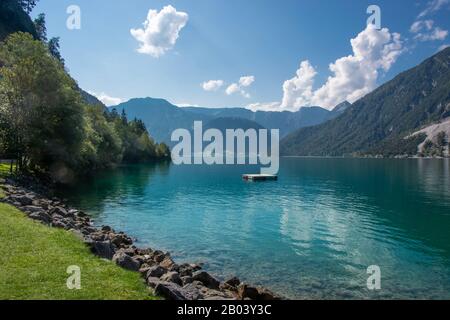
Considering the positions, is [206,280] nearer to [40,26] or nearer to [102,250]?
[102,250]

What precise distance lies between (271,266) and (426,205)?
47.4 m

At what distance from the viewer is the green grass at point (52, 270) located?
1410 cm

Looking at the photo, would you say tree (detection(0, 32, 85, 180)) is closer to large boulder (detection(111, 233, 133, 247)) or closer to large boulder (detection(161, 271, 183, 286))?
large boulder (detection(111, 233, 133, 247))

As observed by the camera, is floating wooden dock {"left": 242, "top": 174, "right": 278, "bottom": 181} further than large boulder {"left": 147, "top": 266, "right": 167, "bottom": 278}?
Yes

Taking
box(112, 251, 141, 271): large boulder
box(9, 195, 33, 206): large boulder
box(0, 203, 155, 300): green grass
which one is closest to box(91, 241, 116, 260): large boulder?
box(0, 203, 155, 300): green grass

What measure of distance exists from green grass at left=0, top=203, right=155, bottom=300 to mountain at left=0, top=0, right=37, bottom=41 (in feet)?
533

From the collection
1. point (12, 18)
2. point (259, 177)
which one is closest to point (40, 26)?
point (12, 18)

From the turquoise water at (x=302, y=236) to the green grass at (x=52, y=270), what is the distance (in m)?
11.2

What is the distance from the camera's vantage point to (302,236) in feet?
134

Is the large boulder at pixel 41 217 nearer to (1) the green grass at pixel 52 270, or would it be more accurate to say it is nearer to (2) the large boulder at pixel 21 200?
(1) the green grass at pixel 52 270

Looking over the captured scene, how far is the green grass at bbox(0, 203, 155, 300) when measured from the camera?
14102 millimetres
